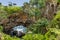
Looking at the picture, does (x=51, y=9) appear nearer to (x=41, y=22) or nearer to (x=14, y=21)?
(x=41, y=22)

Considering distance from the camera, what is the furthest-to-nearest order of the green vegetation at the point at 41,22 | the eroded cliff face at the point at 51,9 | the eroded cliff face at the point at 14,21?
1. the eroded cliff face at the point at 14,21
2. the eroded cliff face at the point at 51,9
3. the green vegetation at the point at 41,22

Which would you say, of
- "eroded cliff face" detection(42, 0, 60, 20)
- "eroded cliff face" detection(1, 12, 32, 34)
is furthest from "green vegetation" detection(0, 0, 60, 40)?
"eroded cliff face" detection(1, 12, 32, 34)

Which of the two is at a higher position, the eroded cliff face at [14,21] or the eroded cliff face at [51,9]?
the eroded cliff face at [51,9]

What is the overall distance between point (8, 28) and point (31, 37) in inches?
295

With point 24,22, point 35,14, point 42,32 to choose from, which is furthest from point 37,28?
point 35,14

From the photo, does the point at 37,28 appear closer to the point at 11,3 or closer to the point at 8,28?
the point at 8,28

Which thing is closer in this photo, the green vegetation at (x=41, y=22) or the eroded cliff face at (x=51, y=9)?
the green vegetation at (x=41, y=22)

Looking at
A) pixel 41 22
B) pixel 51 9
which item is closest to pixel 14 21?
pixel 51 9

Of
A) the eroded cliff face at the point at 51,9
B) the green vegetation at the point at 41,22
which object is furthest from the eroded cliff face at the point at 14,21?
the eroded cliff face at the point at 51,9

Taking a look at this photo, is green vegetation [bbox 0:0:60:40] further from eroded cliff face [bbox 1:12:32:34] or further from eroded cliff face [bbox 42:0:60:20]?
eroded cliff face [bbox 1:12:32:34]

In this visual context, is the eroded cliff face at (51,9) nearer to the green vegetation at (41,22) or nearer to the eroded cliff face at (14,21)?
the green vegetation at (41,22)

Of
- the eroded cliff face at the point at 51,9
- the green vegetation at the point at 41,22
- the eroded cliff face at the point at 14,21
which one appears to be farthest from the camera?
the eroded cliff face at the point at 14,21

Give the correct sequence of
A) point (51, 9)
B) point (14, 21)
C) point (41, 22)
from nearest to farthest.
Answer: point (41, 22) < point (51, 9) < point (14, 21)

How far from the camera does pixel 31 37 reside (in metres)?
15.4
